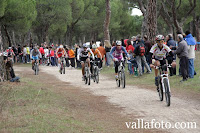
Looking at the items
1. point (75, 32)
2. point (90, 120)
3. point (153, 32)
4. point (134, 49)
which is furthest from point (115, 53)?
point (75, 32)

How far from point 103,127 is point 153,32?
1591 cm

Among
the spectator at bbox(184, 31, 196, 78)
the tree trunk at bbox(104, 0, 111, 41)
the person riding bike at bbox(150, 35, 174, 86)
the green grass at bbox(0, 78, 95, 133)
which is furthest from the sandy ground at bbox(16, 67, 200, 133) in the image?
the tree trunk at bbox(104, 0, 111, 41)

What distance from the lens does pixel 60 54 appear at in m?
25.0

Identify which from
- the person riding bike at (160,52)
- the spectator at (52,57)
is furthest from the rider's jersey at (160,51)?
the spectator at (52,57)

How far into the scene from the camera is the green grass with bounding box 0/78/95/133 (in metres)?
7.18

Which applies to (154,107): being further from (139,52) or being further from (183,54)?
(139,52)

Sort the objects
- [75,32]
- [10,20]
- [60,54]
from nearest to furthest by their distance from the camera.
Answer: [60,54], [10,20], [75,32]

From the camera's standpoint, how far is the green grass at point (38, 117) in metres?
7.18

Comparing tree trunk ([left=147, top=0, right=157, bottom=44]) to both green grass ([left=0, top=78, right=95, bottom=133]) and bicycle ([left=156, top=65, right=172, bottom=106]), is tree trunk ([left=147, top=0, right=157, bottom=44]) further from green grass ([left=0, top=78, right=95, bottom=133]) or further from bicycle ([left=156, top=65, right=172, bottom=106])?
green grass ([left=0, top=78, right=95, bottom=133])

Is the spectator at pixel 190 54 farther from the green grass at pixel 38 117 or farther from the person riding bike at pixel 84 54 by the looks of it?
the green grass at pixel 38 117

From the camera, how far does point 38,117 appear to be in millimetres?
8188

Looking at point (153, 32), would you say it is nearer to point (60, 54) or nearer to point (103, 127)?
point (60, 54)

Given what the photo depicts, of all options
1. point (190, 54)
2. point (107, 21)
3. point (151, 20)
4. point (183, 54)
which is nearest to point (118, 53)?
point (183, 54)

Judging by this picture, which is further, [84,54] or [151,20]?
[151,20]
